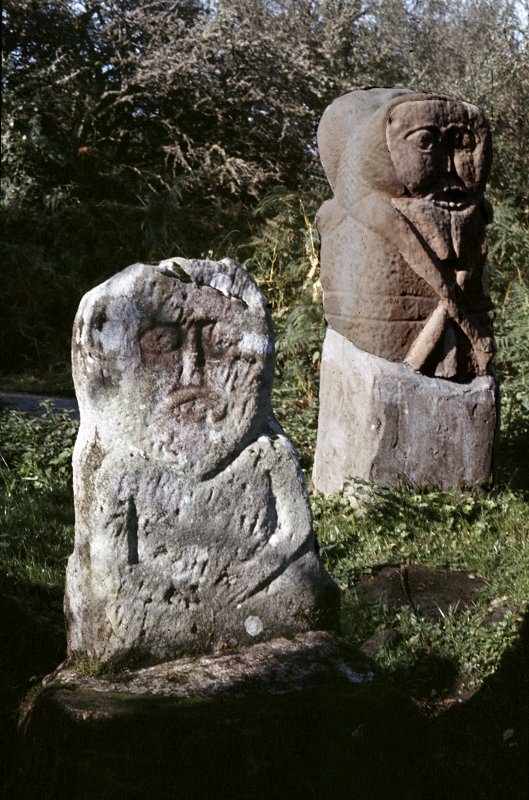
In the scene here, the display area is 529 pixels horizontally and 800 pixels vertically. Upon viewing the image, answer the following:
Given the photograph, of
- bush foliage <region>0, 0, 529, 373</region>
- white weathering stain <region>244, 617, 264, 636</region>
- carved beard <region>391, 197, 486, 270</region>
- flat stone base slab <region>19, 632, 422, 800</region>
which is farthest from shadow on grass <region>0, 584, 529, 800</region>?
bush foliage <region>0, 0, 529, 373</region>

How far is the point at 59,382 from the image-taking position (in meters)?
10.1

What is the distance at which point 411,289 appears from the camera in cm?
593

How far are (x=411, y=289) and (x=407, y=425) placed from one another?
0.78 metres

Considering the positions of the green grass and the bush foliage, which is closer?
the green grass

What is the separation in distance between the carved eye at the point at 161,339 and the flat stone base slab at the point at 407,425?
9.43ft

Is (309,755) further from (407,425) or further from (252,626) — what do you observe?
(407,425)

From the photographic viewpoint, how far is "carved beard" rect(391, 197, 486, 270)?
19.1 ft

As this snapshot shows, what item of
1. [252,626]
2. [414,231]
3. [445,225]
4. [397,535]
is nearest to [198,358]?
[252,626]

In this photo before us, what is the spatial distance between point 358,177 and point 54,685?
3.82 metres

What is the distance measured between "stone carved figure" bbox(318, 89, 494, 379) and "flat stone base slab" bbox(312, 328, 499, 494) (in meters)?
0.11

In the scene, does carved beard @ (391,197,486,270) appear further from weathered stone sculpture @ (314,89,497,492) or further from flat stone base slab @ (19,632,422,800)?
flat stone base slab @ (19,632,422,800)

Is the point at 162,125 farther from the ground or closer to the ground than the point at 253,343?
farther from the ground

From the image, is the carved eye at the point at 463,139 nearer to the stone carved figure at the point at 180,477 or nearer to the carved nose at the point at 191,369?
the stone carved figure at the point at 180,477

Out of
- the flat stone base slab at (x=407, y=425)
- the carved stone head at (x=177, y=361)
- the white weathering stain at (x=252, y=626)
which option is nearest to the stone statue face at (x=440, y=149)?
the flat stone base slab at (x=407, y=425)
